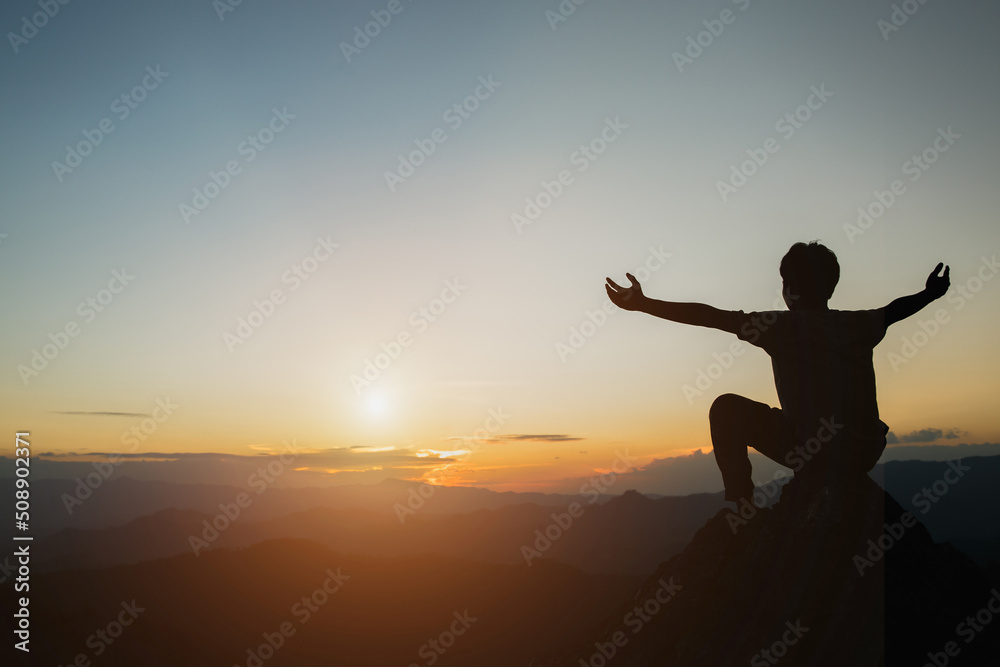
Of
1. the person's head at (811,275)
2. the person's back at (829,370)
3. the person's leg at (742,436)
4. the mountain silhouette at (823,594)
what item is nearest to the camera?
the mountain silhouette at (823,594)

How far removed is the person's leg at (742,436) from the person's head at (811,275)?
3.17ft

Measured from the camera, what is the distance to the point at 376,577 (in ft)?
226

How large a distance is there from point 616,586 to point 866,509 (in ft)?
210

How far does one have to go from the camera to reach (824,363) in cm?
407

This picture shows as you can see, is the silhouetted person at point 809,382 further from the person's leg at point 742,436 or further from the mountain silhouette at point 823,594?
the mountain silhouette at point 823,594

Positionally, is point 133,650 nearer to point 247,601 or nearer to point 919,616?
point 247,601

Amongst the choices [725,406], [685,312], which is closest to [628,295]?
[685,312]

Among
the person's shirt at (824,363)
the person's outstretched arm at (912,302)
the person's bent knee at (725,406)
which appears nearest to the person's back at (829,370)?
the person's shirt at (824,363)

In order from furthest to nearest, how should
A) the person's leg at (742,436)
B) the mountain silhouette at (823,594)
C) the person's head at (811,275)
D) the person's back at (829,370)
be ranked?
the person's head at (811,275), the person's leg at (742,436), the person's back at (829,370), the mountain silhouette at (823,594)

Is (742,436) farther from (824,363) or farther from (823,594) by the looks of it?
(823,594)

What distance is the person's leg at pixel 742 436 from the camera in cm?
420

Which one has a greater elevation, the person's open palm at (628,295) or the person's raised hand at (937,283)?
the person's open palm at (628,295)

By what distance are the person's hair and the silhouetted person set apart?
1cm

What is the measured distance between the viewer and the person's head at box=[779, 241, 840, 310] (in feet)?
14.3
